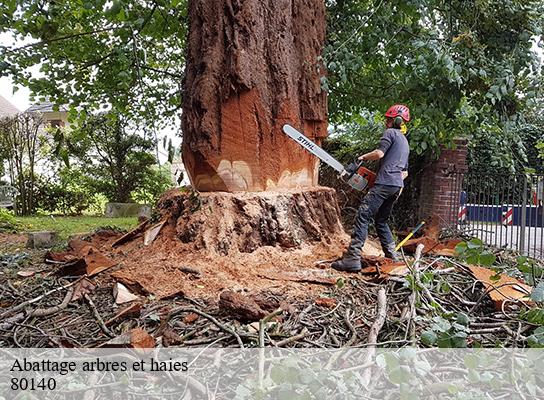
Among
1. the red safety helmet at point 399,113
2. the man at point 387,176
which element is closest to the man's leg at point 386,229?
the man at point 387,176

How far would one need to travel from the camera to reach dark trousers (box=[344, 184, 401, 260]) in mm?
3737

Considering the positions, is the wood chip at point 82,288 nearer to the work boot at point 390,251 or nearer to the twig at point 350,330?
the twig at point 350,330

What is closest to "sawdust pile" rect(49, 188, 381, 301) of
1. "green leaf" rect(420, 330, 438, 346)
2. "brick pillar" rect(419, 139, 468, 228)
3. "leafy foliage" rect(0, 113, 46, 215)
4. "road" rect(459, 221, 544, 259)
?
"green leaf" rect(420, 330, 438, 346)

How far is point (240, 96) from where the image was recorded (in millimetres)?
3812

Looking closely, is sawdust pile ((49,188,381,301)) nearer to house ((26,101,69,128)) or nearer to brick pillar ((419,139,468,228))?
house ((26,101,69,128))

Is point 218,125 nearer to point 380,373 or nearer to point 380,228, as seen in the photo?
point 380,228

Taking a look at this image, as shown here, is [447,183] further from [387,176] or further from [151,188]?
[151,188]

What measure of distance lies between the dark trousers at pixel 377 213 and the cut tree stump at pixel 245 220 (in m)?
0.33

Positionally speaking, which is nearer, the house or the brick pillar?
the house

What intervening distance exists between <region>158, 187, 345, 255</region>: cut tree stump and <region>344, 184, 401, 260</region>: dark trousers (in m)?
0.33

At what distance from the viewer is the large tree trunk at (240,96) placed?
3.81 m

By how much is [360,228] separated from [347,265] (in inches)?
19.1

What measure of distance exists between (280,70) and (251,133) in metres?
0.61

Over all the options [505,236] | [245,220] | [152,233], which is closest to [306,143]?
[245,220]
